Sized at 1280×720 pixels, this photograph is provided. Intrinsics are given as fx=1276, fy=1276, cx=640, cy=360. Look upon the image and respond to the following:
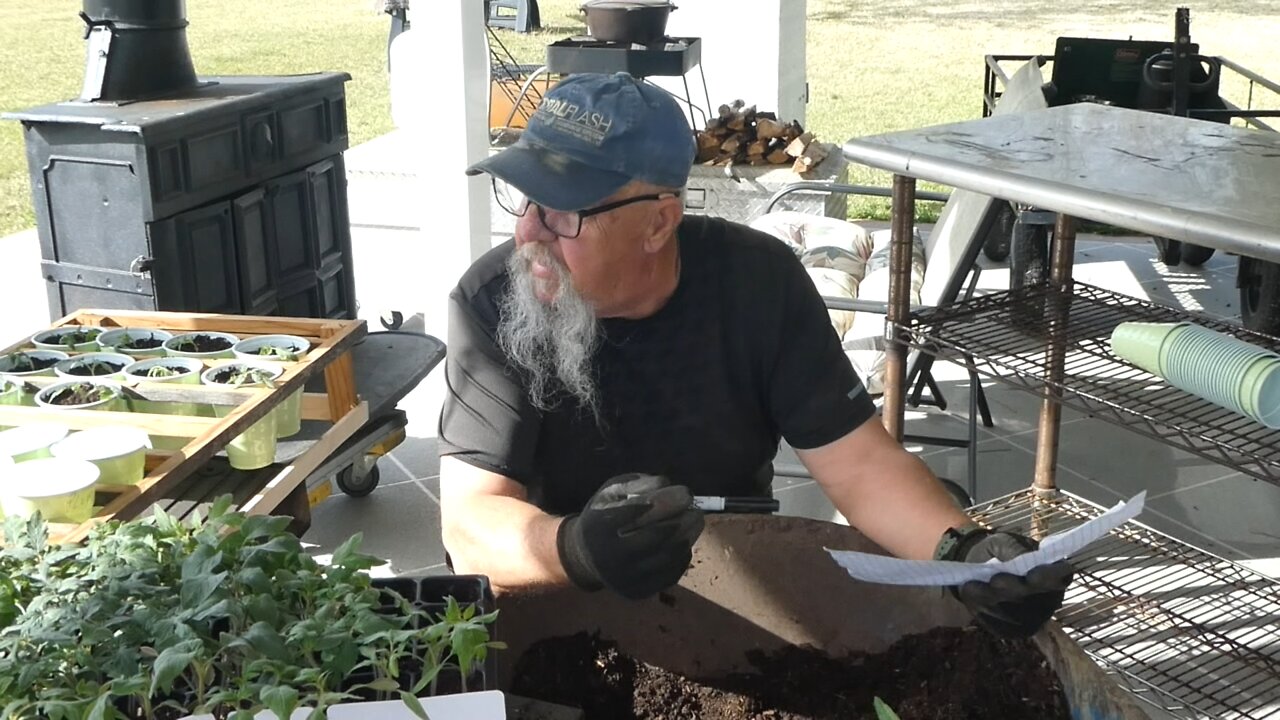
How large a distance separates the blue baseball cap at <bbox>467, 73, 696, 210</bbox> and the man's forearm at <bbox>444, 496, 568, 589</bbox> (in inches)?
16.9

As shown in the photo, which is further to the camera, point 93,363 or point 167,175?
point 167,175

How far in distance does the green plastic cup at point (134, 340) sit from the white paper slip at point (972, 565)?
6.08 feet

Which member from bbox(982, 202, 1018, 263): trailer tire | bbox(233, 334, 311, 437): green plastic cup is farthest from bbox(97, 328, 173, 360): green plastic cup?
bbox(982, 202, 1018, 263): trailer tire

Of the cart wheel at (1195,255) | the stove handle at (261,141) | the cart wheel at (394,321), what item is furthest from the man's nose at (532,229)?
the cart wheel at (1195,255)

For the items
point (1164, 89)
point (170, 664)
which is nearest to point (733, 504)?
point (170, 664)

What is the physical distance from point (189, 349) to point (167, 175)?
0.66 metres

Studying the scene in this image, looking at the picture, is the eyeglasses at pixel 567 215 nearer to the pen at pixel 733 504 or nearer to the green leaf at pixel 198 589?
the pen at pixel 733 504

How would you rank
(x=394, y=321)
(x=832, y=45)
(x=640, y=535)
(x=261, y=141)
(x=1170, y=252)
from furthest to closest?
(x=832, y=45)
(x=1170, y=252)
(x=394, y=321)
(x=261, y=141)
(x=640, y=535)

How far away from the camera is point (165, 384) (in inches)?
99.7

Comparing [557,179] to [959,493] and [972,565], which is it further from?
[959,493]

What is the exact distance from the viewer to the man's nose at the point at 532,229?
1822mm

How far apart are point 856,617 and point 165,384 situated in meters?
1.59

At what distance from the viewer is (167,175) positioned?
3.27 meters

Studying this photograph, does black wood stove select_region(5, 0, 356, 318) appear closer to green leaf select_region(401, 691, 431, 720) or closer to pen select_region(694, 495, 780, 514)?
pen select_region(694, 495, 780, 514)
